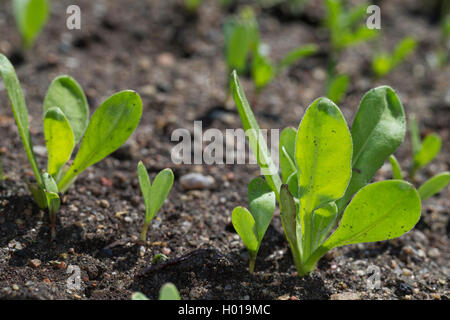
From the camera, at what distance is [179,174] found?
1.95 meters

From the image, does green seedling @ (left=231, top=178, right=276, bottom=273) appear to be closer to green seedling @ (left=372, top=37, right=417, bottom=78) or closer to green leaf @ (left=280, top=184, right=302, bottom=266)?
green leaf @ (left=280, top=184, right=302, bottom=266)

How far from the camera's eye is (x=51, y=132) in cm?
149

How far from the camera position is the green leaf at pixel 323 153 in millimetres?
1278

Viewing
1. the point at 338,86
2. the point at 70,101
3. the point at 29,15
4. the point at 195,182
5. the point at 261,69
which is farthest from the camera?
the point at 29,15

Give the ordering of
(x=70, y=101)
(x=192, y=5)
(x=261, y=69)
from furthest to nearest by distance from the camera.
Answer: (x=192, y=5) < (x=261, y=69) < (x=70, y=101)

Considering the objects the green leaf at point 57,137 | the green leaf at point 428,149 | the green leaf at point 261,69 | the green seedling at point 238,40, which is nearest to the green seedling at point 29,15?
the green seedling at point 238,40

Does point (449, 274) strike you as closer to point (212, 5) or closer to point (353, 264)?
point (353, 264)

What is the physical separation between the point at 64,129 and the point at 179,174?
1.82 feet

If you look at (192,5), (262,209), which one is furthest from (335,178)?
(192,5)

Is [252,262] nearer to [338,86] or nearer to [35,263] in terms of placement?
[35,263]

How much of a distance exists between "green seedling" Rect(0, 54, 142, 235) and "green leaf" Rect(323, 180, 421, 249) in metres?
0.63

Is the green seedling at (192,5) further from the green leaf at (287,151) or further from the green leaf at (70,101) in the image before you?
the green leaf at (287,151)

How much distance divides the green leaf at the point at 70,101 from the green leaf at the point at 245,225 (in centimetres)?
57

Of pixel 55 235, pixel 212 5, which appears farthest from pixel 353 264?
pixel 212 5
